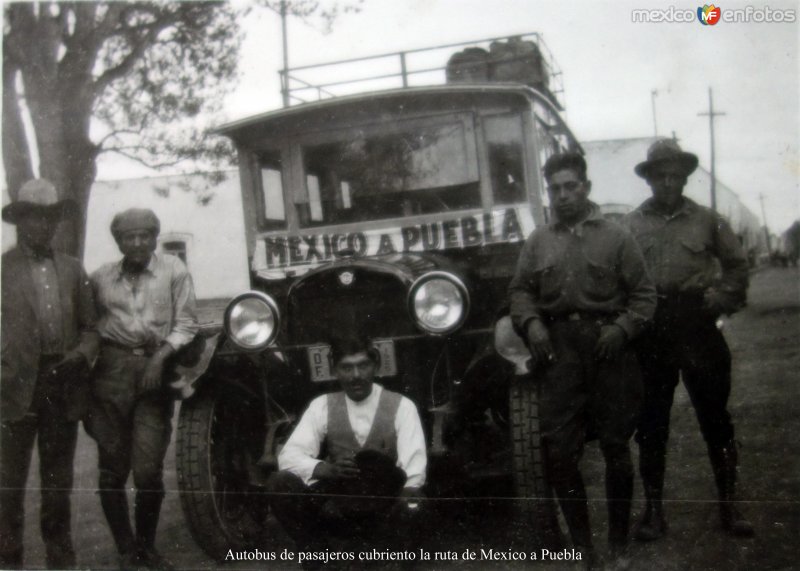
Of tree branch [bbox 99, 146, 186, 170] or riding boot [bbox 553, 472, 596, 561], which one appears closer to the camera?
riding boot [bbox 553, 472, 596, 561]

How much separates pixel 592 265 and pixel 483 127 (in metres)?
1.18

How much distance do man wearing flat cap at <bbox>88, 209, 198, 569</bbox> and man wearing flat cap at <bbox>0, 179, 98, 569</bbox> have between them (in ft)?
0.28

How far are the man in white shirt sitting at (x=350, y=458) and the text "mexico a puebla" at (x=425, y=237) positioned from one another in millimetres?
928

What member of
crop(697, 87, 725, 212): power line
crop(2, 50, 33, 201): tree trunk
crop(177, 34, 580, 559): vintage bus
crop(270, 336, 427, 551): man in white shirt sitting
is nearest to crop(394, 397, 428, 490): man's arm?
crop(270, 336, 427, 551): man in white shirt sitting

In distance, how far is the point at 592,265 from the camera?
9.41 ft

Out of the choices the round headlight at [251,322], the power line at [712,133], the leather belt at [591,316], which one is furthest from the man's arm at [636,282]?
the round headlight at [251,322]

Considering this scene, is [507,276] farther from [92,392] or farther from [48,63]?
[48,63]

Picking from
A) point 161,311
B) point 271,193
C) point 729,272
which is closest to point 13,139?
point 271,193

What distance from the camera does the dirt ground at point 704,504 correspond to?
117 inches

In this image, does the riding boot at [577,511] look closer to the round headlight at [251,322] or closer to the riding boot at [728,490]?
the riding boot at [728,490]

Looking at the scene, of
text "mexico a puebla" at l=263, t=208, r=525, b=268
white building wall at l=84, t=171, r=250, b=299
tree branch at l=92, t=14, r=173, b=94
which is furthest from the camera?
tree branch at l=92, t=14, r=173, b=94

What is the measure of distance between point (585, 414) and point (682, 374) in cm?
59

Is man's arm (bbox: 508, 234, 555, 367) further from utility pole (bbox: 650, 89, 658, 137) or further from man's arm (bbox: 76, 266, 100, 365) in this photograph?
man's arm (bbox: 76, 266, 100, 365)

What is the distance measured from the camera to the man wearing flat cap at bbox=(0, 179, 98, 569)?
312 cm
